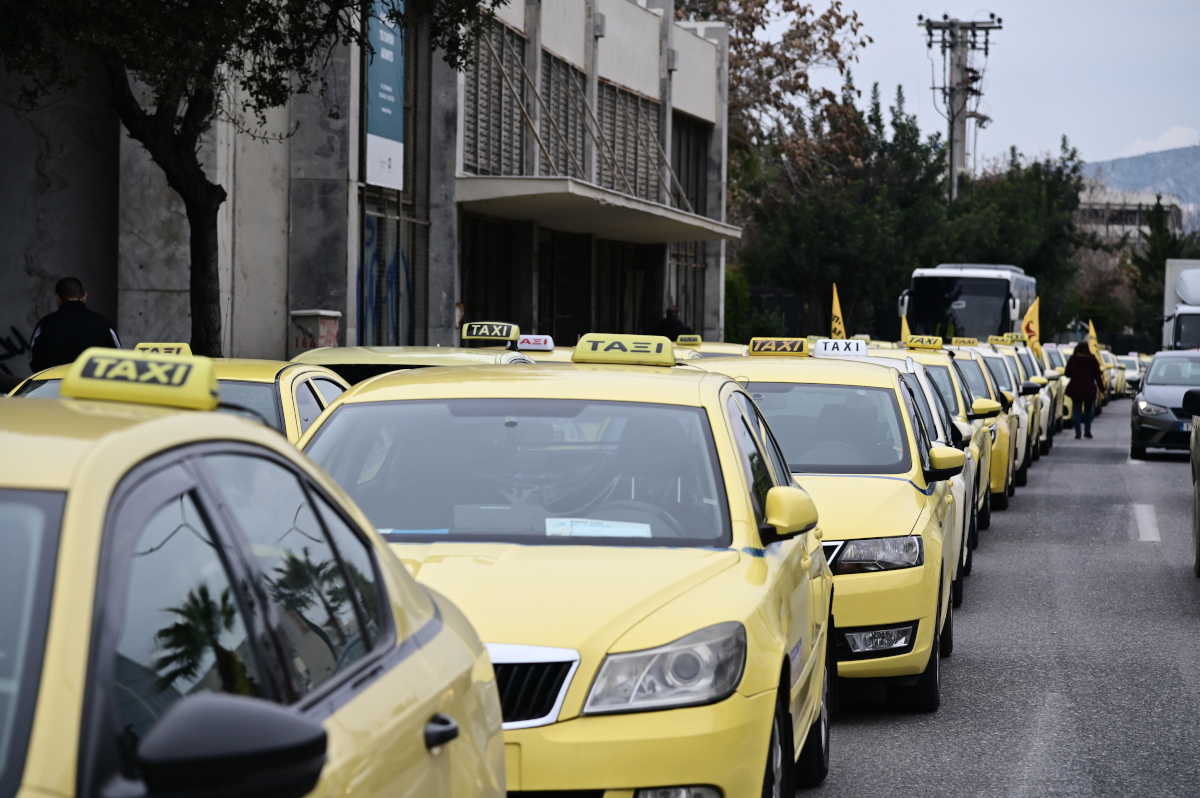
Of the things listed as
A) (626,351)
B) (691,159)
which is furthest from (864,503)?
(691,159)

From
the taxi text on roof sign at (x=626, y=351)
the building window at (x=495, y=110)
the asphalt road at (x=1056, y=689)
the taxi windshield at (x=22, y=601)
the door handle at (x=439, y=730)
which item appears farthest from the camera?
the building window at (x=495, y=110)

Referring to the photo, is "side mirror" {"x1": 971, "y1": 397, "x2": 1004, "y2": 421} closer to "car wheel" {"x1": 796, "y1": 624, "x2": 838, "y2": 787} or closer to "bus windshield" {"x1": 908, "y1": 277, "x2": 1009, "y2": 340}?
"car wheel" {"x1": 796, "y1": 624, "x2": 838, "y2": 787}

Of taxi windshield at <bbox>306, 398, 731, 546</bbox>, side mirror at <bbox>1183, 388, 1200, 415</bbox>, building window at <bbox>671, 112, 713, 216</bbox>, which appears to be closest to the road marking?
side mirror at <bbox>1183, 388, 1200, 415</bbox>

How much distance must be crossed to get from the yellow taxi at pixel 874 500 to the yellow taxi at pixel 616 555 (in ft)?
3.01

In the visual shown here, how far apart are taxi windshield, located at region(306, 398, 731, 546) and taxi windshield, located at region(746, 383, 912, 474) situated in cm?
319

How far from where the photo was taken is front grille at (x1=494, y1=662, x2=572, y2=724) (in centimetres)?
425

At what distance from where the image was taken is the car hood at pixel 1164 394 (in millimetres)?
24656

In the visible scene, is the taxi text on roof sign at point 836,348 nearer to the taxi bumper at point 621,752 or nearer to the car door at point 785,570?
the car door at point 785,570

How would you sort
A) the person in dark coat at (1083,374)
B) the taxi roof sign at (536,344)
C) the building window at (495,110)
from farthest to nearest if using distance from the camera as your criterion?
the person in dark coat at (1083,374)
the building window at (495,110)
the taxi roof sign at (536,344)

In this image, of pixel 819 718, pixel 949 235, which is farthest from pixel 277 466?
pixel 949 235

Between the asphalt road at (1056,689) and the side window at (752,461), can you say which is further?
the asphalt road at (1056,689)

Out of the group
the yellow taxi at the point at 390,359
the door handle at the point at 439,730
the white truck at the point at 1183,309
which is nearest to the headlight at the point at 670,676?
the door handle at the point at 439,730

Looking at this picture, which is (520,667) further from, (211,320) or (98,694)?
(211,320)

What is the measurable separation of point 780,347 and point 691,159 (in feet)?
103
